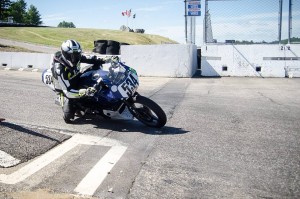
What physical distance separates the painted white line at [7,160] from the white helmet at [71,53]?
95.0 inches

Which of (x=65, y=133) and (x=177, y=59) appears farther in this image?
(x=177, y=59)

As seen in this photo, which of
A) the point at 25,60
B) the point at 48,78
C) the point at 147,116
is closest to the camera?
the point at 147,116

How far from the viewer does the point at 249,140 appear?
5379mm

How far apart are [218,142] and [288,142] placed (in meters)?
1.18

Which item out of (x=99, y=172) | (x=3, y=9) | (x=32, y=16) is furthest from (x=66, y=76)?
(x=32, y=16)

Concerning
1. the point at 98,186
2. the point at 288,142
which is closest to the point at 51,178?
the point at 98,186

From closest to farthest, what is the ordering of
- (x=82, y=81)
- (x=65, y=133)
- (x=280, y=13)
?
(x=65, y=133)
(x=82, y=81)
(x=280, y=13)

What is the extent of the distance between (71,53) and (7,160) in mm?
2685

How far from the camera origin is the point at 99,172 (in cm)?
396

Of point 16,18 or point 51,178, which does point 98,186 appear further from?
point 16,18

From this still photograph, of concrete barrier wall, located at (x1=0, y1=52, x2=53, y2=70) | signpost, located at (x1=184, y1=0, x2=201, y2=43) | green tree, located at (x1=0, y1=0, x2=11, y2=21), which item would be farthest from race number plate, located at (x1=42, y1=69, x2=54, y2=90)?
green tree, located at (x1=0, y1=0, x2=11, y2=21)

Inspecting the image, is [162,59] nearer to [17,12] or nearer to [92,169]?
[92,169]

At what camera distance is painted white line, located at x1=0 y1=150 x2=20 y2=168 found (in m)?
4.10

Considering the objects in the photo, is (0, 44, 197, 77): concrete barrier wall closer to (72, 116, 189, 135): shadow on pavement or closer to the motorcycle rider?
(72, 116, 189, 135): shadow on pavement
